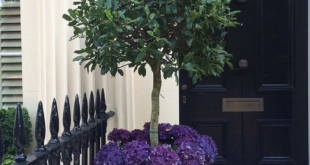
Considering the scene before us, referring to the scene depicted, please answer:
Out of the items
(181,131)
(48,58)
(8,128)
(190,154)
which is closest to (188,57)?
(190,154)

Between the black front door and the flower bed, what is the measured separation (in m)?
1.56

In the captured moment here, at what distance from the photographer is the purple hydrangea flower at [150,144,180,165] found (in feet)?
8.36

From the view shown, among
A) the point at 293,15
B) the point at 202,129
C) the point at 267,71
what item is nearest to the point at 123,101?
the point at 202,129

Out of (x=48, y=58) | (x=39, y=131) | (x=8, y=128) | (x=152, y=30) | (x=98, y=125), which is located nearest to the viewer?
(x=39, y=131)

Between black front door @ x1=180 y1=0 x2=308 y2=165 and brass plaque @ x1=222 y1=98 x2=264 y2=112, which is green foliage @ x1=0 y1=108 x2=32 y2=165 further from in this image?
brass plaque @ x1=222 y1=98 x2=264 y2=112

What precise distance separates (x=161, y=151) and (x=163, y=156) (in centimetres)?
3

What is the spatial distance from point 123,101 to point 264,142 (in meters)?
1.57

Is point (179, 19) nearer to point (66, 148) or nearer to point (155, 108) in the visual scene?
point (155, 108)

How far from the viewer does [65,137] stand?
2596 mm

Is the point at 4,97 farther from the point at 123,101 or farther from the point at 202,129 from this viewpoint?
the point at 202,129

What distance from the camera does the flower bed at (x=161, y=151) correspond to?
101 inches

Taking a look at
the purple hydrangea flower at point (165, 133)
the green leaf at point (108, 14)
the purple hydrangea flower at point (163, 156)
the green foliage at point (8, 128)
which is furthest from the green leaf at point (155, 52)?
the green foliage at point (8, 128)

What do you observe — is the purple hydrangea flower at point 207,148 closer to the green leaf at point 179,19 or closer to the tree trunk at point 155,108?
the tree trunk at point 155,108

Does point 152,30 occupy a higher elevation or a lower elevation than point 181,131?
higher
